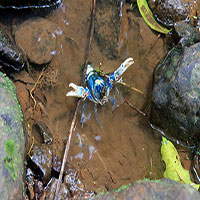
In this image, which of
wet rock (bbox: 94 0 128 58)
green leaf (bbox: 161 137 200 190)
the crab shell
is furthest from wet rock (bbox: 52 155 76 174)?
wet rock (bbox: 94 0 128 58)

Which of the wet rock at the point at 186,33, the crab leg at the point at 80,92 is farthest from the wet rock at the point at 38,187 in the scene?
the wet rock at the point at 186,33

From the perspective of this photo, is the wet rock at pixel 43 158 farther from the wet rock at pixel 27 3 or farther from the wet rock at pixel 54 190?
the wet rock at pixel 27 3

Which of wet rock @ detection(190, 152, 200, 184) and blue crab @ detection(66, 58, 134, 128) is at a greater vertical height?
blue crab @ detection(66, 58, 134, 128)

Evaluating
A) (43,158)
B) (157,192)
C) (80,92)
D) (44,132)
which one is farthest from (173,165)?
(44,132)

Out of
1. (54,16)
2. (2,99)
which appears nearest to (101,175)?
(2,99)

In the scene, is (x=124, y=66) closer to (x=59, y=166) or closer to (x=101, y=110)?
(x=101, y=110)

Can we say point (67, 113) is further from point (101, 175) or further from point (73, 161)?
point (101, 175)

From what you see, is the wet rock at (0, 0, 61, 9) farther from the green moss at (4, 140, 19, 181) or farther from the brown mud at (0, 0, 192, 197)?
the green moss at (4, 140, 19, 181)
